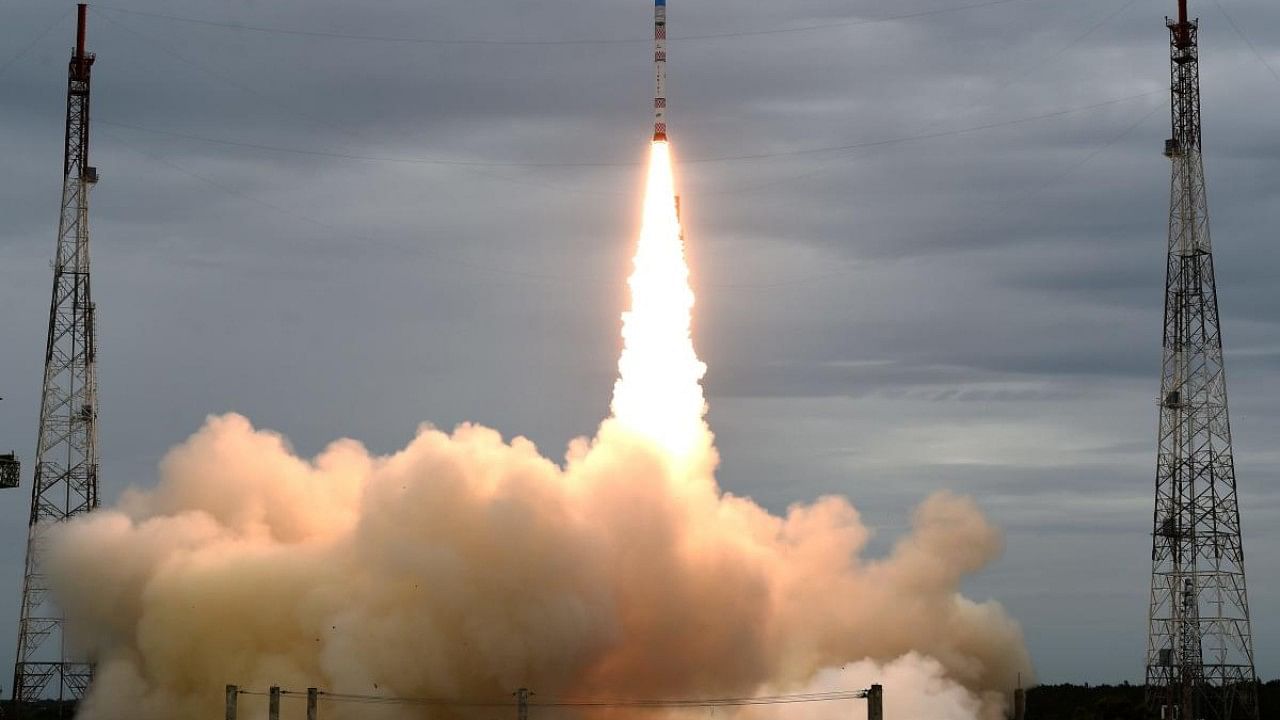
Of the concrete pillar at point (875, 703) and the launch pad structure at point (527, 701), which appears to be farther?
the launch pad structure at point (527, 701)

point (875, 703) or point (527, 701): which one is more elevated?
point (527, 701)

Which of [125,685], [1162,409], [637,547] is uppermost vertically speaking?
[1162,409]

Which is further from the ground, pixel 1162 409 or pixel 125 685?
pixel 1162 409

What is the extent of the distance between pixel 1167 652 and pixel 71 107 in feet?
127

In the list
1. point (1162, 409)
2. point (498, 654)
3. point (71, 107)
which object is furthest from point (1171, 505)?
point (71, 107)

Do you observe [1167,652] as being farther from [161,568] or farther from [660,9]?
[161,568]

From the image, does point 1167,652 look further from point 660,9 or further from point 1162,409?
point 660,9

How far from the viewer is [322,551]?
62.7 m

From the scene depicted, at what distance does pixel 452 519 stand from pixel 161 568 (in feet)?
29.8

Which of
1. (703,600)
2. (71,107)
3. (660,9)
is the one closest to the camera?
(660,9)

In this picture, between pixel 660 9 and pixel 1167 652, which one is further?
pixel 1167 652

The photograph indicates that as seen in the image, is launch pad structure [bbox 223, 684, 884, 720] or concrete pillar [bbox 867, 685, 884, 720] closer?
concrete pillar [bbox 867, 685, 884, 720]

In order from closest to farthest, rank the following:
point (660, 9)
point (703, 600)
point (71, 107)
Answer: point (660, 9) → point (703, 600) → point (71, 107)

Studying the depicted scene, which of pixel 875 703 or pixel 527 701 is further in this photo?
pixel 527 701
